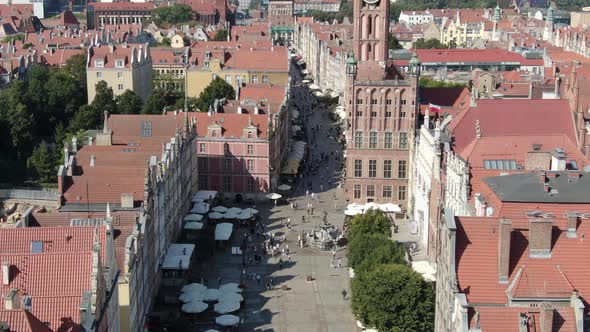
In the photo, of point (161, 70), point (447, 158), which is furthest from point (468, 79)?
point (447, 158)

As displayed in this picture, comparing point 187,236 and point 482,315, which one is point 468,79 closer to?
point 187,236

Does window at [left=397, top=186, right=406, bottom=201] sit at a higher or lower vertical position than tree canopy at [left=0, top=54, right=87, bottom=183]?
lower

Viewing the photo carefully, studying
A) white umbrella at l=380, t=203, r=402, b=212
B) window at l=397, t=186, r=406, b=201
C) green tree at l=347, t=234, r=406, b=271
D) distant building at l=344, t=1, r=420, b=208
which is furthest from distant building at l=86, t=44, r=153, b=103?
green tree at l=347, t=234, r=406, b=271

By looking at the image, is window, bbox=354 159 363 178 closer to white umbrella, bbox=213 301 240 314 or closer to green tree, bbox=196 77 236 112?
green tree, bbox=196 77 236 112

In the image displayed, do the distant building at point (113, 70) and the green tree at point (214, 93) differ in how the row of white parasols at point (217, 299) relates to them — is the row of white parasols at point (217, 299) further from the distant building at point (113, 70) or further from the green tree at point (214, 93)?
the distant building at point (113, 70)

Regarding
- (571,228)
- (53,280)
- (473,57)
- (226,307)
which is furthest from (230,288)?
(473,57)

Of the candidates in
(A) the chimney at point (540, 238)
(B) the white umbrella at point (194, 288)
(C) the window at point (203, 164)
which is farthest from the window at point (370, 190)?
(A) the chimney at point (540, 238)
